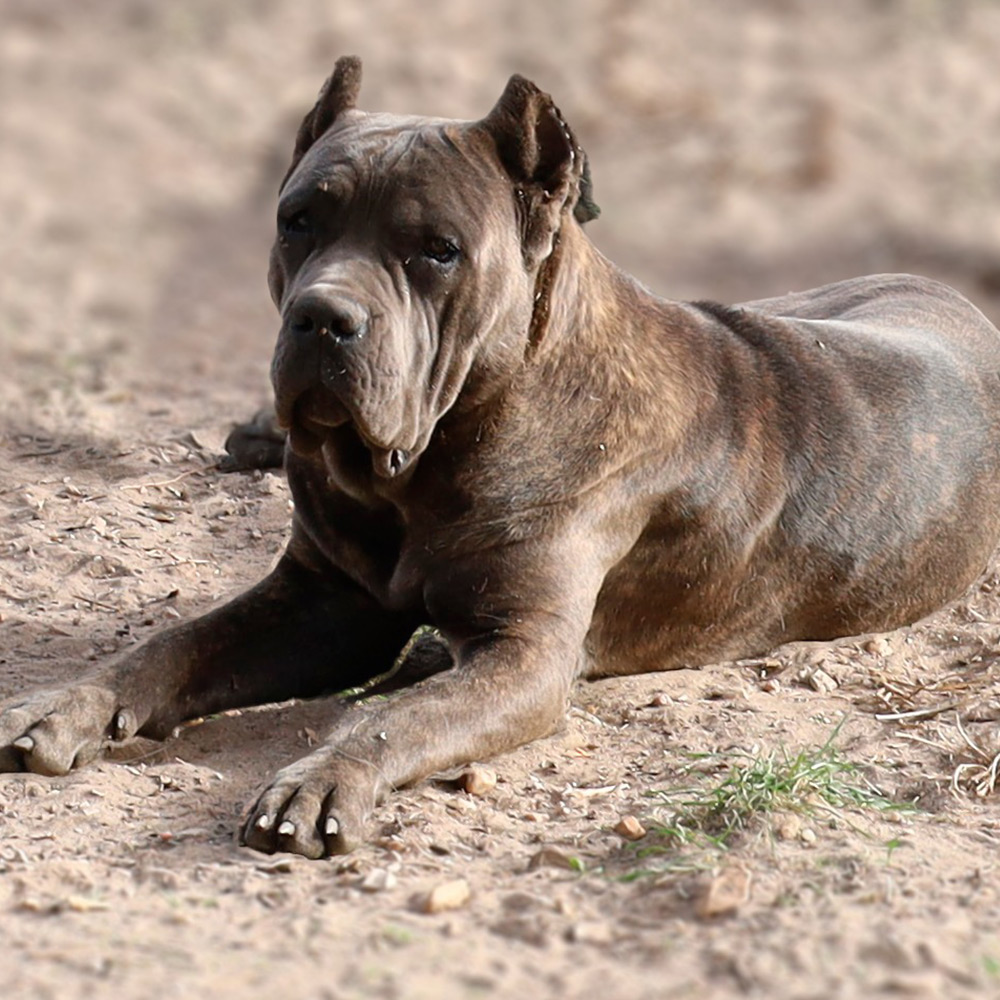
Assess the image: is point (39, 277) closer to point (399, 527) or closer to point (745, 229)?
point (745, 229)

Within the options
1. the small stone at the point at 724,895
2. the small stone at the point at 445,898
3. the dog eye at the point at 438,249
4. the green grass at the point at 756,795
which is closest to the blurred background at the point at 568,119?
the dog eye at the point at 438,249

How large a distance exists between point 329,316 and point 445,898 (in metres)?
1.35

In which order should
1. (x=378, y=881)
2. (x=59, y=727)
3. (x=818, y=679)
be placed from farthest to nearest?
1. (x=818, y=679)
2. (x=59, y=727)
3. (x=378, y=881)

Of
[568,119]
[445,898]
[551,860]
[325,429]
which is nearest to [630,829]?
[551,860]

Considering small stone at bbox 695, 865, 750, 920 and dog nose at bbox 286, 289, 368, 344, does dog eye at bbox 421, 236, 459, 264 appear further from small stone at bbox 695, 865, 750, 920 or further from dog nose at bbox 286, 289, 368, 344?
small stone at bbox 695, 865, 750, 920

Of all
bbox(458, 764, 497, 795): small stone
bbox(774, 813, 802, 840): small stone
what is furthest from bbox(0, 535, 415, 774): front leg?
bbox(774, 813, 802, 840): small stone

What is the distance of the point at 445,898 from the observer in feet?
10.9

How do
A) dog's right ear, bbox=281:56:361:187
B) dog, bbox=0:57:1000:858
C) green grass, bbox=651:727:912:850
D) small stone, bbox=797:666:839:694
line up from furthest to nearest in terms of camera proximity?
small stone, bbox=797:666:839:694, dog's right ear, bbox=281:56:361:187, dog, bbox=0:57:1000:858, green grass, bbox=651:727:912:850

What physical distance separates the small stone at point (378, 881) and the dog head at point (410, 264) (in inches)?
43.7

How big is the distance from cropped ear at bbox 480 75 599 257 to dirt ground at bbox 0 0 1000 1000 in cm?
123

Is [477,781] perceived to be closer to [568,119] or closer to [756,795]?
[756,795]

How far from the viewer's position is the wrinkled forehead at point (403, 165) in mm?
4297

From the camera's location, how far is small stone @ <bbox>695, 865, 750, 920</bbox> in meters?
3.27

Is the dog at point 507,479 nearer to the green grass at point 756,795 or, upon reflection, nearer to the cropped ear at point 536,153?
the cropped ear at point 536,153
